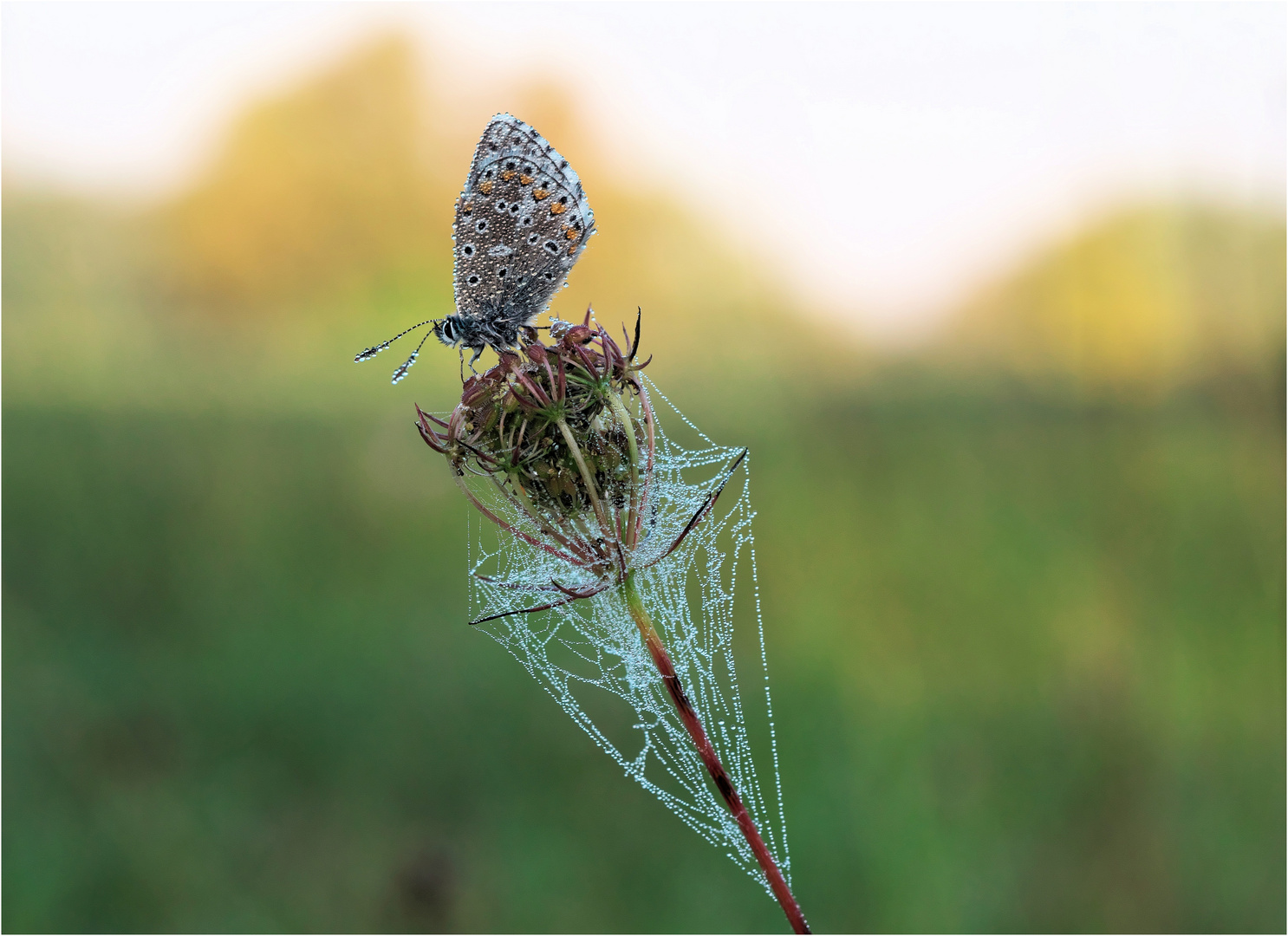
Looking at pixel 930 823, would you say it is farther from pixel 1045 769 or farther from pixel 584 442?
pixel 584 442

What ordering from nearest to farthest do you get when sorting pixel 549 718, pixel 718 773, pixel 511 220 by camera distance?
pixel 718 773, pixel 511 220, pixel 549 718

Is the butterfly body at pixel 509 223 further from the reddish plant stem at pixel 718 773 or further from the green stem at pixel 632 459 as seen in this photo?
the reddish plant stem at pixel 718 773

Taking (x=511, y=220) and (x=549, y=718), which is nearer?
(x=511, y=220)

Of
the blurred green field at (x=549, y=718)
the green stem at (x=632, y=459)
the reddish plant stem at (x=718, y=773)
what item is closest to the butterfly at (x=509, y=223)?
the green stem at (x=632, y=459)

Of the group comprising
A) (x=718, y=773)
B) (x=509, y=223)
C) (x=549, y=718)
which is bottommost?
(x=549, y=718)

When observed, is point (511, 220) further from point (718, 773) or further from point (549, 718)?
point (549, 718)

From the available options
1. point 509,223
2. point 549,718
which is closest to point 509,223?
point 509,223

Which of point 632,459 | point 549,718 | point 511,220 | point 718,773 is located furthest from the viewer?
point 549,718
